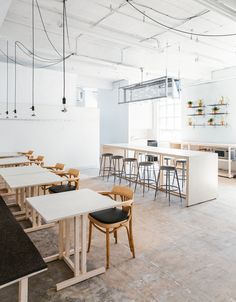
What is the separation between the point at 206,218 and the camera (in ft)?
13.4

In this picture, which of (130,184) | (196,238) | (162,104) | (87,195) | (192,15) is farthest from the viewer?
(162,104)

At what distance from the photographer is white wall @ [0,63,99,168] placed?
7353 millimetres

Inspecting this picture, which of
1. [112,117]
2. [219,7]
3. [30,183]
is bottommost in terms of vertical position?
[30,183]

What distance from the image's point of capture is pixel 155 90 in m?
5.91

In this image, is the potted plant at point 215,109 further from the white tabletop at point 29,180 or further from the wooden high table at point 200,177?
the white tabletop at point 29,180

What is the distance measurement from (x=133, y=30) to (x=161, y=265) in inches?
175

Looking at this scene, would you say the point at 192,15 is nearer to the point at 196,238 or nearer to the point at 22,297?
the point at 196,238

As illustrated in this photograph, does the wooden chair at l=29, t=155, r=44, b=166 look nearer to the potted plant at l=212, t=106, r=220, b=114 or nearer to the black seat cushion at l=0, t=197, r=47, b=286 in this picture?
the black seat cushion at l=0, t=197, r=47, b=286

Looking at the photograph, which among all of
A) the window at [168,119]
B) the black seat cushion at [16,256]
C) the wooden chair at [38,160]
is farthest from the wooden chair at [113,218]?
the window at [168,119]

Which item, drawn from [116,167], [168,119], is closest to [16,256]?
[116,167]

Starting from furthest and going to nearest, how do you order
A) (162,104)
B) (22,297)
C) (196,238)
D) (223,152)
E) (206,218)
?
(162,104) < (223,152) < (206,218) < (196,238) < (22,297)

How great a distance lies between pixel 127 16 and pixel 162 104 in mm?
6855

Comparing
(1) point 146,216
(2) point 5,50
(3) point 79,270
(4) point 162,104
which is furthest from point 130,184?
(4) point 162,104

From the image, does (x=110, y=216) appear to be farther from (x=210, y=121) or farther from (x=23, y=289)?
(x=210, y=121)
